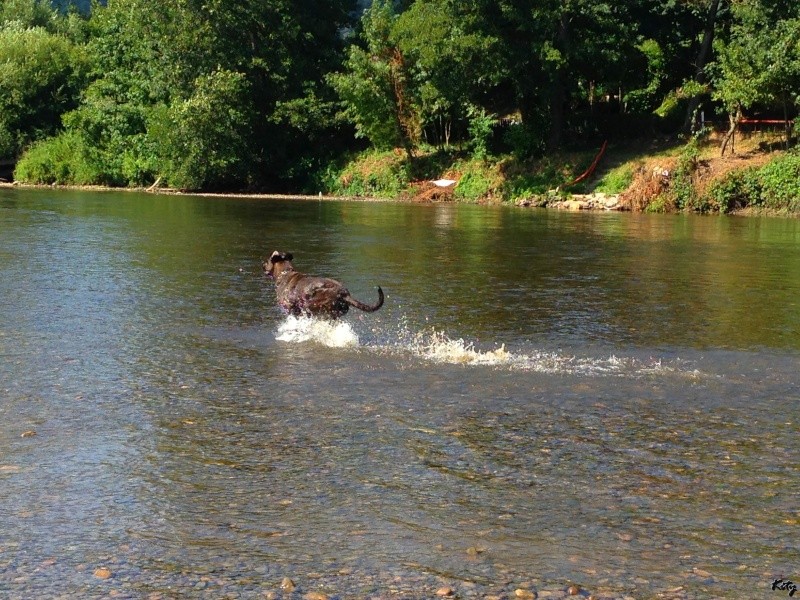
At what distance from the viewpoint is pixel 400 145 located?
1981 inches

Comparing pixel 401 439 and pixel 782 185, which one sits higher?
pixel 782 185

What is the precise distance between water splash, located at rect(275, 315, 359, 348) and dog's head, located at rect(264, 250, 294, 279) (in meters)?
1.05

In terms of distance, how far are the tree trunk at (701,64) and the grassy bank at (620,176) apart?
3.92 feet

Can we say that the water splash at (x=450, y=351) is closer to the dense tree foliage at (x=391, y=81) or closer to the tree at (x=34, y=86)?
the dense tree foliage at (x=391, y=81)

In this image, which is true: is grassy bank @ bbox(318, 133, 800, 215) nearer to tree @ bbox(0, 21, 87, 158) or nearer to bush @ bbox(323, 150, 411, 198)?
bush @ bbox(323, 150, 411, 198)

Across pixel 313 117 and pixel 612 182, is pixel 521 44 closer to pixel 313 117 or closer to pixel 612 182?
pixel 612 182

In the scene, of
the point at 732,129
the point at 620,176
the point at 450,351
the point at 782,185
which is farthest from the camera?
the point at 620,176

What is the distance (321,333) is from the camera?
1214 centimetres

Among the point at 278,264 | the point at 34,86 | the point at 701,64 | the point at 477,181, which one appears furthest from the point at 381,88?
the point at 278,264

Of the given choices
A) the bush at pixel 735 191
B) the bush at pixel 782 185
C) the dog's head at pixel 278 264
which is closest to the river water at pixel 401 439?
the dog's head at pixel 278 264

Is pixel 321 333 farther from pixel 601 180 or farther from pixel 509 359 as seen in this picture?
pixel 601 180

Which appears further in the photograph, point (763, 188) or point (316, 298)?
point (763, 188)

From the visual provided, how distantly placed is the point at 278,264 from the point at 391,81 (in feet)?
122

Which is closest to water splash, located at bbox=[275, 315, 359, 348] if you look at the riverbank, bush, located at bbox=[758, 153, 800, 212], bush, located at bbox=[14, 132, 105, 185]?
the riverbank
